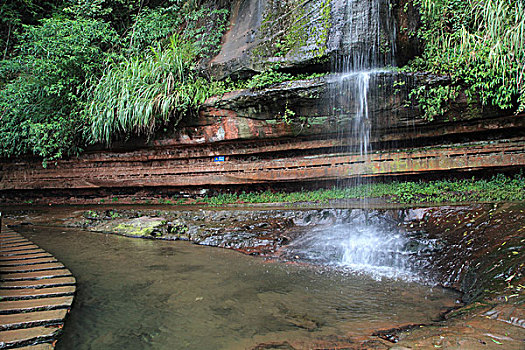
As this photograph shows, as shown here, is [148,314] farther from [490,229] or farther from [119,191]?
[119,191]

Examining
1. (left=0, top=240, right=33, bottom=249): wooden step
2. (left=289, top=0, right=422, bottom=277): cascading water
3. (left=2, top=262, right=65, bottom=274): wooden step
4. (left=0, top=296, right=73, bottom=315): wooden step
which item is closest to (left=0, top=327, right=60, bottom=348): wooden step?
(left=0, top=296, right=73, bottom=315): wooden step

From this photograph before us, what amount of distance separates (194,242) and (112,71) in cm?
639

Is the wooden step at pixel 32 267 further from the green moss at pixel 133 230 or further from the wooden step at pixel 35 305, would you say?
the green moss at pixel 133 230

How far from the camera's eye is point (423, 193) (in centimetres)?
612

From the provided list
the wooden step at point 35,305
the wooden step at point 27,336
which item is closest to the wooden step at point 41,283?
the wooden step at point 35,305

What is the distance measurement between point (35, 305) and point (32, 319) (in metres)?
0.29

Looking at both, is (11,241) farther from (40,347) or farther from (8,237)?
(40,347)

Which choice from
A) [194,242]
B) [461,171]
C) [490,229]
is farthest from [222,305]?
[461,171]

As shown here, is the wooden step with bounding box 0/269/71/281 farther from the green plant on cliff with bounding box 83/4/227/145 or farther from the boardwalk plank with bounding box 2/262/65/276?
the green plant on cliff with bounding box 83/4/227/145

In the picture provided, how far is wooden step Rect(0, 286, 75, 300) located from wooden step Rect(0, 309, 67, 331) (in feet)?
1.24

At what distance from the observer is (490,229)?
148 inches

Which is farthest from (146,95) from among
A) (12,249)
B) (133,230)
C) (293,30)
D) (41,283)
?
(41,283)

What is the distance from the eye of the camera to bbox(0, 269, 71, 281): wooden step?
3.17 m

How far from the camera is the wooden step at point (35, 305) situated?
8.24 ft
